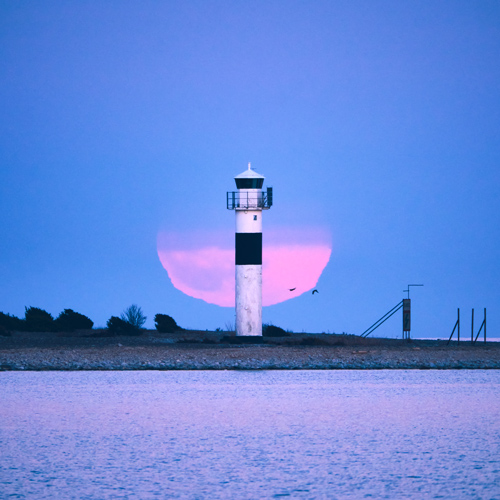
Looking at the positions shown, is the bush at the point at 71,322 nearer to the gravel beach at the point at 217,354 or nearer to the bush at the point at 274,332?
the gravel beach at the point at 217,354

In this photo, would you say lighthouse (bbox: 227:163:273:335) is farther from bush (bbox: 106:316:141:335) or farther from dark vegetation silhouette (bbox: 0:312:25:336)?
dark vegetation silhouette (bbox: 0:312:25:336)

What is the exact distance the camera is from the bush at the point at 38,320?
130 feet

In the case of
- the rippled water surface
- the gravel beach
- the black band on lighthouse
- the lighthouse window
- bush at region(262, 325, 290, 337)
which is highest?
the lighthouse window

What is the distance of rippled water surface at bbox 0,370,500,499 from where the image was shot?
311 inches

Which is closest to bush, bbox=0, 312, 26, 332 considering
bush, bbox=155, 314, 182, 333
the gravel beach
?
the gravel beach

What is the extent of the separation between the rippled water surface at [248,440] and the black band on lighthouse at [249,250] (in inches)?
600

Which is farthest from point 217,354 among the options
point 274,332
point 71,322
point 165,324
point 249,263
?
point 165,324

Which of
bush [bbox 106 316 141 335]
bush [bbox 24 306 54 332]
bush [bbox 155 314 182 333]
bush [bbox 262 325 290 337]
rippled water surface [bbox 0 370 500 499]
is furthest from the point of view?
bush [bbox 155 314 182 333]

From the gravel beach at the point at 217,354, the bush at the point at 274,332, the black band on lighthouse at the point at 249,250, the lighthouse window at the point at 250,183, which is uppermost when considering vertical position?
the lighthouse window at the point at 250,183

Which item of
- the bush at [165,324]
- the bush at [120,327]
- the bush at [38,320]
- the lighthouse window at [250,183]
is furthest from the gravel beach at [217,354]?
the lighthouse window at [250,183]

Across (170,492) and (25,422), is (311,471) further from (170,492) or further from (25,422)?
(25,422)

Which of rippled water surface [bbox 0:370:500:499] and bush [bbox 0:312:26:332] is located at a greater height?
bush [bbox 0:312:26:332]

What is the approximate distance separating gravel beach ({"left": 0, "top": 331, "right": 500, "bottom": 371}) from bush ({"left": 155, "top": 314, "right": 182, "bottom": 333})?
452cm

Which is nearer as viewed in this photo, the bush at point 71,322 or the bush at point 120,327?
the bush at point 120,327
